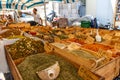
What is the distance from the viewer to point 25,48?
63.4 inches

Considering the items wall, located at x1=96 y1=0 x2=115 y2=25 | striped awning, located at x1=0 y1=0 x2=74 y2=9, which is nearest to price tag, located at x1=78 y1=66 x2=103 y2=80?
striped awning, located at x1=0 y1=0 x2=74 y2=9

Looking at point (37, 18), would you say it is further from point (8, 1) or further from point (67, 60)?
point (67, 60)

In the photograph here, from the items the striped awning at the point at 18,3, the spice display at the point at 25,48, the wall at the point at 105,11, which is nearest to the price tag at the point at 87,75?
the spice display at the point at 25,48

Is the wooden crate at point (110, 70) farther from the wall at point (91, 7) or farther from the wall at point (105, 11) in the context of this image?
the wall at point (91, 7)

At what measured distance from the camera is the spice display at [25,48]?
5.06 ft

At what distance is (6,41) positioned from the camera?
1769mm

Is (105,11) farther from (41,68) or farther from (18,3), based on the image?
(41,68)

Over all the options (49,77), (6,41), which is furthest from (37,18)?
(49,77)

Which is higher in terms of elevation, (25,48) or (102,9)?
(102,9)

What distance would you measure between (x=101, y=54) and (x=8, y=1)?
4798 millimetres

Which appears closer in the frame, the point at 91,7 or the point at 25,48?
the point at 25,48

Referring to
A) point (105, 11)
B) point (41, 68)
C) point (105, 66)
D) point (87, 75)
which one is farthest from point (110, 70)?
point (105, 11)

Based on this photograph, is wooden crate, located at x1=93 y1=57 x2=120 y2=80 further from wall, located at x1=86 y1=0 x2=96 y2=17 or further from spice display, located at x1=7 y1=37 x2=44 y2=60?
wall, located at x1=86 y1=0 x2=96 y2=17

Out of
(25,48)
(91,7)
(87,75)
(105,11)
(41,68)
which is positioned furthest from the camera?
(91,7)
